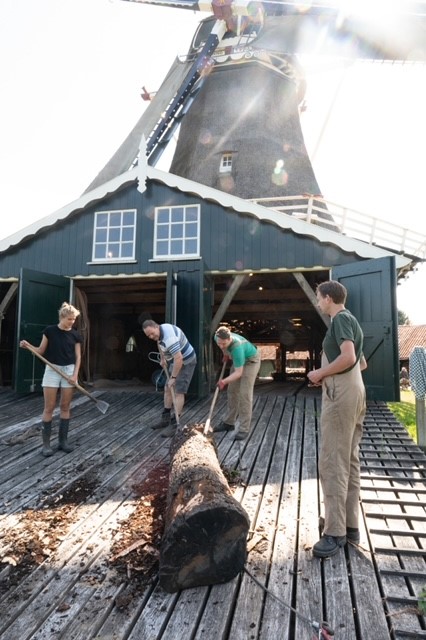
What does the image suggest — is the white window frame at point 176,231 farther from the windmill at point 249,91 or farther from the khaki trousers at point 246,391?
the windmill at point 249,91

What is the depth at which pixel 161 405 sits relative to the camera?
26.8 ft

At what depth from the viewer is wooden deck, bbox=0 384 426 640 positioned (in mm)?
2111

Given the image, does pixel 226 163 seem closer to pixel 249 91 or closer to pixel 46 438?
pixel 249 91

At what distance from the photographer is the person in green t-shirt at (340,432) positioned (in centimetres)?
275

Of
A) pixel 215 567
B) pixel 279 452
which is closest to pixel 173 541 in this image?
pixel 215 567

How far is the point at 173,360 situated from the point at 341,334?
3.33 meters

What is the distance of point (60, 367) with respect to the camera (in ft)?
16.3

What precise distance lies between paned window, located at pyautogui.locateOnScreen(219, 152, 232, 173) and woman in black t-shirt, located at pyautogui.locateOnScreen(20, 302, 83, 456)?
1476 centimetres

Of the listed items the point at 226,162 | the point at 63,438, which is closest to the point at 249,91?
the point at 226,162

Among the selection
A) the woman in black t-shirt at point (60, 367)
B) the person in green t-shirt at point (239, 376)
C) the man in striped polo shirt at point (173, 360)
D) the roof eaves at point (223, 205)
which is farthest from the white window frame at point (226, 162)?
the woman in black t-shirt at point (60, 367)

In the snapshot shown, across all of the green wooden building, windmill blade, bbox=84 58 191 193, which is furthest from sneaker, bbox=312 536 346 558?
windmill blade, bbox=84 58 191 193

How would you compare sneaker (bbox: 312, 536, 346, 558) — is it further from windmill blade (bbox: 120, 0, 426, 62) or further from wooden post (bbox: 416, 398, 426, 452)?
windmill blade (bbox: 120, 0, 426, 62)

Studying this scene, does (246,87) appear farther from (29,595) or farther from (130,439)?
(29,595)

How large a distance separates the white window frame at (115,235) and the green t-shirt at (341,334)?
26.2ft
